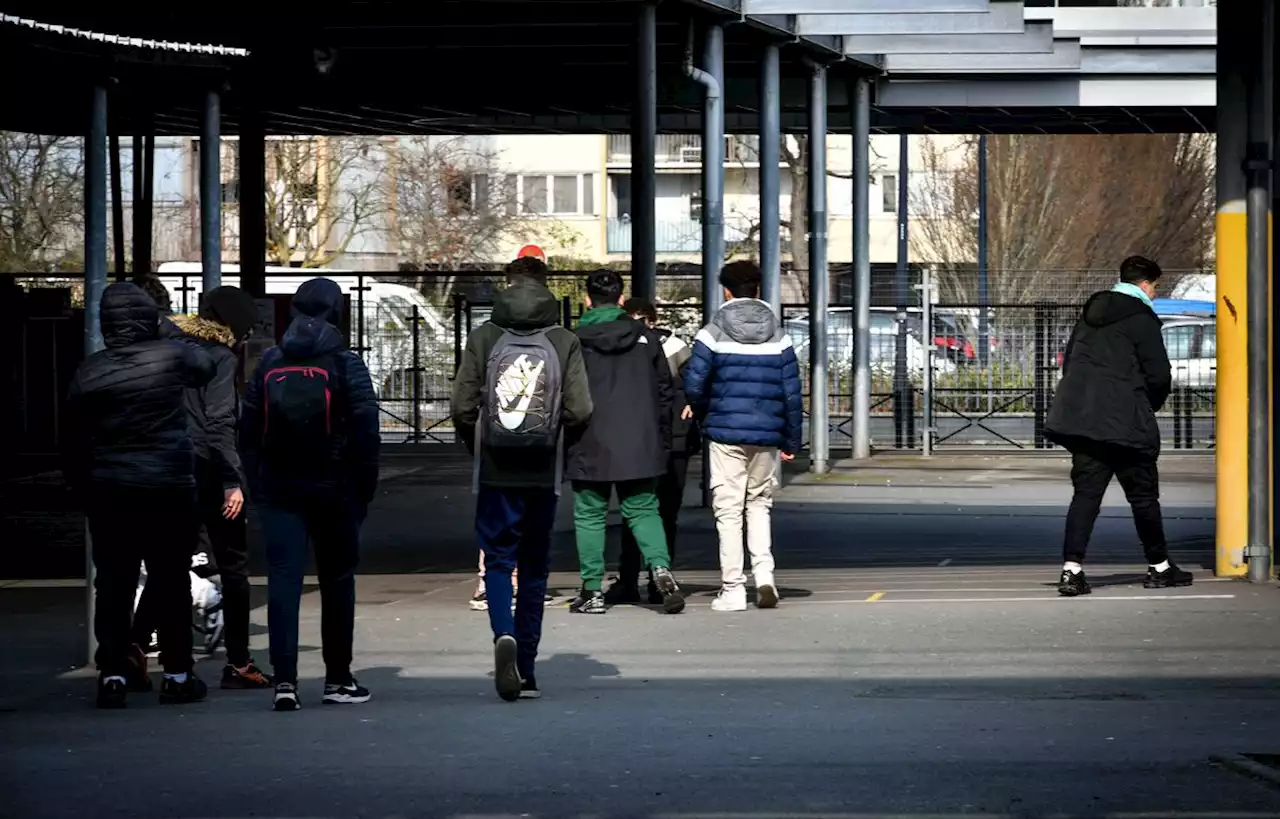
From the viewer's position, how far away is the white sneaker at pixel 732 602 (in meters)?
12.2

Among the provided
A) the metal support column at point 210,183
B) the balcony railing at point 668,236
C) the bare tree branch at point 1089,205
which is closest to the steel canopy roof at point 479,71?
the metal support column at point 210,183


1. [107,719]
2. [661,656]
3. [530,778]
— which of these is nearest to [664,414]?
[661,656]

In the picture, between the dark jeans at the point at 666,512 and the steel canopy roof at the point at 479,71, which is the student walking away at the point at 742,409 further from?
the steel canopy roof at the point at 479,71

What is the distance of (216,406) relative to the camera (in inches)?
392

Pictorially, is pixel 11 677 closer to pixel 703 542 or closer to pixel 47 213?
pixel 703 542

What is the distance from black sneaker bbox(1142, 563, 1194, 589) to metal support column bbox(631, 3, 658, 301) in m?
5.94

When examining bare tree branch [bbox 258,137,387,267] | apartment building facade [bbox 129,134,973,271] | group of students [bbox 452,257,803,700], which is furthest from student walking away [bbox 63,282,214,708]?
bare tree branch [bbox 258,137,387,267]

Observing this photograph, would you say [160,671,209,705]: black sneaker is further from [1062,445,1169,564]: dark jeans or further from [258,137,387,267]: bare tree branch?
[258,137,387,267]: bare tree branch

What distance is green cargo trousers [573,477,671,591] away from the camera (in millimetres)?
12258

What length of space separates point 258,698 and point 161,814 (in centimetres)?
262

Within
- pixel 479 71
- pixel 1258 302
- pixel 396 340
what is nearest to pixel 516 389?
pixel 1258 302

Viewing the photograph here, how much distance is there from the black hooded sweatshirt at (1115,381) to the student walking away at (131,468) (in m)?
→ 5.03

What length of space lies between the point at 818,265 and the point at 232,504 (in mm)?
14842

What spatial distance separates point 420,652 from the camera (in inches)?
428
